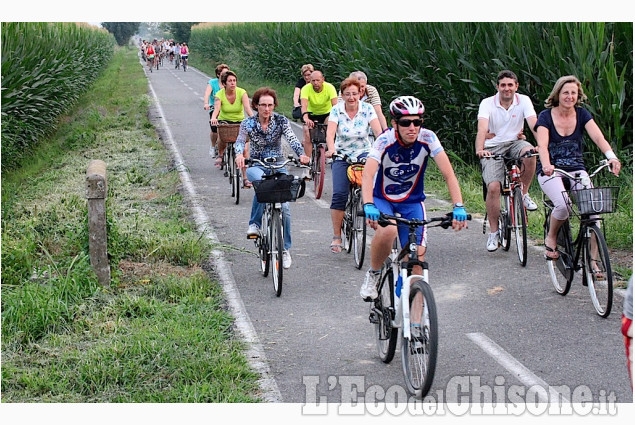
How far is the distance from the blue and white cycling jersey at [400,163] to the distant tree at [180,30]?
7381 cm

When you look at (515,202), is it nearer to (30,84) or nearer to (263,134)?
(263,134)

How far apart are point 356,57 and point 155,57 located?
36.5 metres

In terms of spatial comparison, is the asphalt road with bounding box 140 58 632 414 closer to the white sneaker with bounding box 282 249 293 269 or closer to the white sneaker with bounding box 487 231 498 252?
the white sneaker with bounding box 487 231 498 252

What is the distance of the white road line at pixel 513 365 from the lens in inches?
232

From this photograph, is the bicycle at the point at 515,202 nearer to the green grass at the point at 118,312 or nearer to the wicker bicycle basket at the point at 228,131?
the green grass at the point at 118,312

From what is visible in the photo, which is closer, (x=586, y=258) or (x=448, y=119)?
(x=586, y=258)

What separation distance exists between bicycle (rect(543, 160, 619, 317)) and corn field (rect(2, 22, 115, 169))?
11925mm

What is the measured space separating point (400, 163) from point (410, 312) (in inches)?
48.6

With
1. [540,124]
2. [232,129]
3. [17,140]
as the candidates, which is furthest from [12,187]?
[540,124]

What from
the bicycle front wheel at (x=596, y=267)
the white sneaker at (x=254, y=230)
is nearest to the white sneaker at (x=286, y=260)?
the white sneaker at (x=254, y=230)

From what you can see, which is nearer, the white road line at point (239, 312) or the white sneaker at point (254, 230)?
the white road line at point (239, 312)

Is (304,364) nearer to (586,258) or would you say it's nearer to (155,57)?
(586,258)

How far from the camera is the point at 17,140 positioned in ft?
60.1

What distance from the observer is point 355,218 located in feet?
32.7
